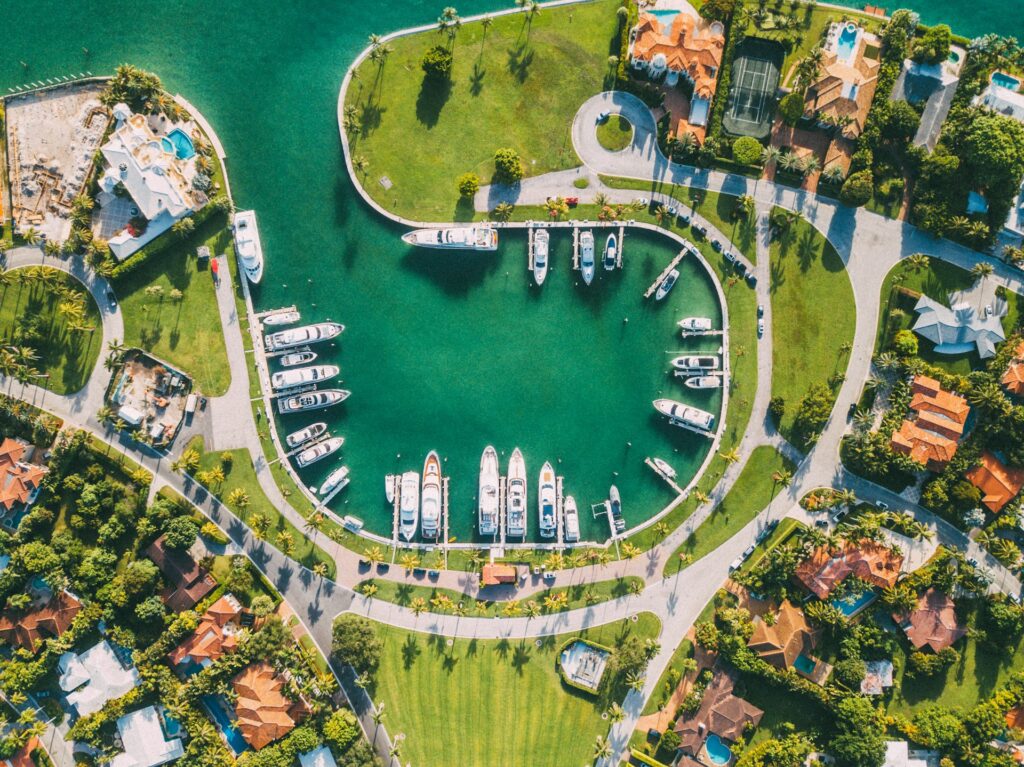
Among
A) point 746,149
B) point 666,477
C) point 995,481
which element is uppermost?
point 746,149

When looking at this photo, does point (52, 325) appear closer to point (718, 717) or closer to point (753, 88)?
point (753, 88)

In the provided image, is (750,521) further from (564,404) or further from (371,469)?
(371,469)

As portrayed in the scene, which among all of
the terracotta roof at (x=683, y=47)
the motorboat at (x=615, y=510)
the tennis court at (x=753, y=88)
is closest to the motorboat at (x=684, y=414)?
the motorboat at (x=615, y=510)

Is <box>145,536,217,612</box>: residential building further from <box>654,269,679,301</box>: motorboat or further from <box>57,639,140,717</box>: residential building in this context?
<box>654,269,679,301</box>: motorboat

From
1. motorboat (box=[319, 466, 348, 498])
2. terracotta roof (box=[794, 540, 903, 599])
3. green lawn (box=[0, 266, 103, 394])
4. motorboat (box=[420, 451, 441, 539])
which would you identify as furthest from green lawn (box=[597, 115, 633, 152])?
green lawn (box=[0, 266, 103, 394])

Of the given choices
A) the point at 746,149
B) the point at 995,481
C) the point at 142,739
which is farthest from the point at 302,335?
the point at 995,481

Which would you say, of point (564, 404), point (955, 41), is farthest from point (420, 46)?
point (955, 41)
